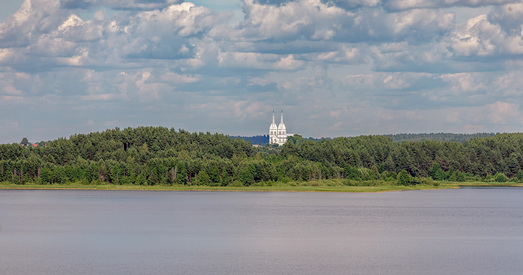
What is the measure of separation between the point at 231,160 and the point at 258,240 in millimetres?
106527

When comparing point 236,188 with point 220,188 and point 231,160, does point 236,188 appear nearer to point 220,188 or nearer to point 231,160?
point 220,188

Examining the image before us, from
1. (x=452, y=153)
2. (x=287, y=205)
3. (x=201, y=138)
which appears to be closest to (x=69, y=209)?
(x=287, y=205)

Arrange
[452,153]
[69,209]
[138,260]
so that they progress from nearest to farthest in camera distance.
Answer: [138,260] < [69,209] < [452,153]

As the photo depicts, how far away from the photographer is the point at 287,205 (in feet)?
328

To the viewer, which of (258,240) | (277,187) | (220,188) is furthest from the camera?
(277,187)

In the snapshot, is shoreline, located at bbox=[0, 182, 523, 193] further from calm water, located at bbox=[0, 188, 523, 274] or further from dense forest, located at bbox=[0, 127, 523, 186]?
calm water, located at bbox=[0, 188, 523, 274]

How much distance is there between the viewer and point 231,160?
164 metres

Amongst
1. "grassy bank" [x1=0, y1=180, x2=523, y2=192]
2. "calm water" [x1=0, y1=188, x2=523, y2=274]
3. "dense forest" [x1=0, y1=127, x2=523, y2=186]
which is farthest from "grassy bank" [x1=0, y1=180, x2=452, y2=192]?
"calm water" [x1=0, y1=188, x2=523, y2=274]

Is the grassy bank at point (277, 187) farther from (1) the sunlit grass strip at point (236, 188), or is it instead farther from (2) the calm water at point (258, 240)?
(2) the calm water at point (258, 240)

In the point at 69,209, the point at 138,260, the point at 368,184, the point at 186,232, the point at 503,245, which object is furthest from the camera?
the point at 368,184

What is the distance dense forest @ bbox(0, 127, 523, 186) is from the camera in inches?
5615

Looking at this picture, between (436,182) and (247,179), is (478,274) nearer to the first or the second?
(247,179)

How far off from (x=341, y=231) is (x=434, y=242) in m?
10.0

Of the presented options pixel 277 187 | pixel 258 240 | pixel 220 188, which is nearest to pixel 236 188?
pixel 220 188
